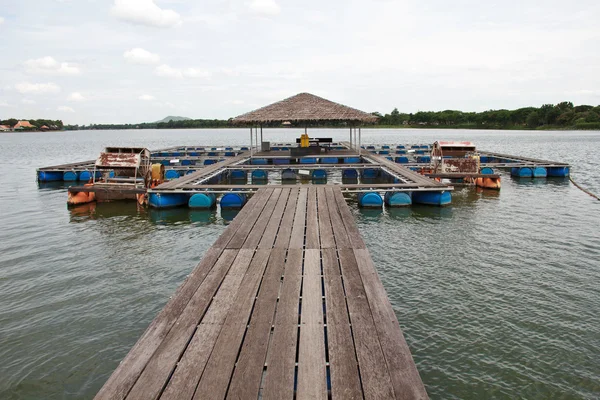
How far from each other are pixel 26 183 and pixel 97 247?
50.7 ft

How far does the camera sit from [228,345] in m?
3.96

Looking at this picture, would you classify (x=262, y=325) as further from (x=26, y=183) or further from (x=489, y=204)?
(x=26, y=183)

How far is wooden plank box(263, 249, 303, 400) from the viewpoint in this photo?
3.33 m

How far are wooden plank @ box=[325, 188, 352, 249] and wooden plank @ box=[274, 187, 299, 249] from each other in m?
0.87

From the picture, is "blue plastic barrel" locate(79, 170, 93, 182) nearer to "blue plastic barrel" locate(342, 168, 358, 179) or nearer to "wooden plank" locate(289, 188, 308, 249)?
"blue plastic barrel" locate(342, 168, 358, 179)

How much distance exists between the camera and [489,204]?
14.9 metres

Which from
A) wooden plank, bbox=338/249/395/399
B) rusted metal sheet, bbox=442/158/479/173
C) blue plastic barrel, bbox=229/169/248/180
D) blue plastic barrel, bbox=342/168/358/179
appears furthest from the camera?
blue plastic barrel, bbox=229/169/248/180

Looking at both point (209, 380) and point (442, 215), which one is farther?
point (442, 215)

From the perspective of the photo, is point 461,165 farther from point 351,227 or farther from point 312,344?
point 312,344

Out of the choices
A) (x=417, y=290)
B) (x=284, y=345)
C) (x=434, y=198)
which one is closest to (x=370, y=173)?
(x=434, y=198)

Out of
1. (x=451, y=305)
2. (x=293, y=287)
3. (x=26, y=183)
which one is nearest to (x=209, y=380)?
(x=293, y=287)

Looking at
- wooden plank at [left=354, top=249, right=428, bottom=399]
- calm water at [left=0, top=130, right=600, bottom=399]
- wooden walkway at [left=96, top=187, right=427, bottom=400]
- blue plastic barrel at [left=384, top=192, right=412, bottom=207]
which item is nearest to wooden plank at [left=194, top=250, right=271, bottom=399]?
wooden walkway at [left=96, top=187, right=427, bottom=400]

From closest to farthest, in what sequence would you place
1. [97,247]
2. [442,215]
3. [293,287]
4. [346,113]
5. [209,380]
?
[209,380]
[293,287]
[97,247]
[442,215]
[346,113]

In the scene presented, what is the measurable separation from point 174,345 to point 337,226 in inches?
191
